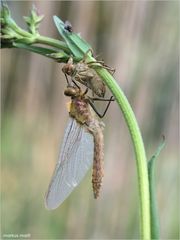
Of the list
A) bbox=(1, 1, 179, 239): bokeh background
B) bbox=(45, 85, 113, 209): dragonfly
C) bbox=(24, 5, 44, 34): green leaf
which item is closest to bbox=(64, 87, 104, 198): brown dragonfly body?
bbox=(45, 85, 113, 209): dragonfly

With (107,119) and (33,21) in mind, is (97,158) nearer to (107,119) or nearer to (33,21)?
(33,21)

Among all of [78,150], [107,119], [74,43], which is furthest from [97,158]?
[107,119]

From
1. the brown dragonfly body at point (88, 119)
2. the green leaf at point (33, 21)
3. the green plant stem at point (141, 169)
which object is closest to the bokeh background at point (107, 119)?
the brown dragonfly body at point (88, 119)

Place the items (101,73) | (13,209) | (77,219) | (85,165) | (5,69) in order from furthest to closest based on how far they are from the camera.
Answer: (5,69) < (13,209) < (77,219) < (85,165) < (101,73)

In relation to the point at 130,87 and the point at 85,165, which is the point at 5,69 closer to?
the point at 130,87

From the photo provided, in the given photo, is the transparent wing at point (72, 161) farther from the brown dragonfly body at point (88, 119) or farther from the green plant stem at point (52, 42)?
the green plant stem at point (52, 42)

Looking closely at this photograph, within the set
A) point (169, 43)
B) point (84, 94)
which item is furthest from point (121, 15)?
point (84, 94)
